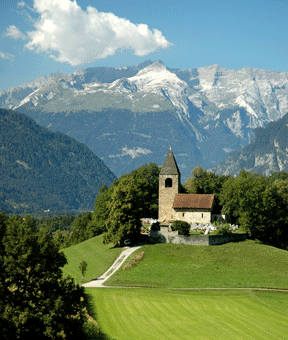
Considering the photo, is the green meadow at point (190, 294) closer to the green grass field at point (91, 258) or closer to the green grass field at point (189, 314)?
the green grass field at point (189, 314)

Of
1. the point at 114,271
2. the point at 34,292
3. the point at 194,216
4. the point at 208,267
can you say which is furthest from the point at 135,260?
the point at 34,292

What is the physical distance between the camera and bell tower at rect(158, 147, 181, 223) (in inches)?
3452

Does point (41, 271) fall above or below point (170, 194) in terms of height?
below

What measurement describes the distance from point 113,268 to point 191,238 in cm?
1392

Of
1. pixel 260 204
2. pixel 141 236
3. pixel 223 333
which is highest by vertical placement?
pixel 260 204

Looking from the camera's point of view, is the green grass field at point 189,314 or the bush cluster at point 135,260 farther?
the bush cluster at point 135,260

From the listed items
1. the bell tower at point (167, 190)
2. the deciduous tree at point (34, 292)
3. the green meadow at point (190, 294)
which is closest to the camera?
the deciduous tree at point (34, 292)

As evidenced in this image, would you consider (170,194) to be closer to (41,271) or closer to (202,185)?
(202,185)

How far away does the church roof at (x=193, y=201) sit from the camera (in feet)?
280

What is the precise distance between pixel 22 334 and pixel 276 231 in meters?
60.8

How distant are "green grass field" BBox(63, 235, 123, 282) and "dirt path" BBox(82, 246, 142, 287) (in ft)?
3.07

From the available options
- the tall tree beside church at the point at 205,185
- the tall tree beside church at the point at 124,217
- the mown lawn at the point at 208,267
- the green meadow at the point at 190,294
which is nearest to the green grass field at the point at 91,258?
the green meadow at the point at 190,294

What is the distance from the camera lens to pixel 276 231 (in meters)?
85.2

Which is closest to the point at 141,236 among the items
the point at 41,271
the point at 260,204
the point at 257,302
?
the point at 260,204
